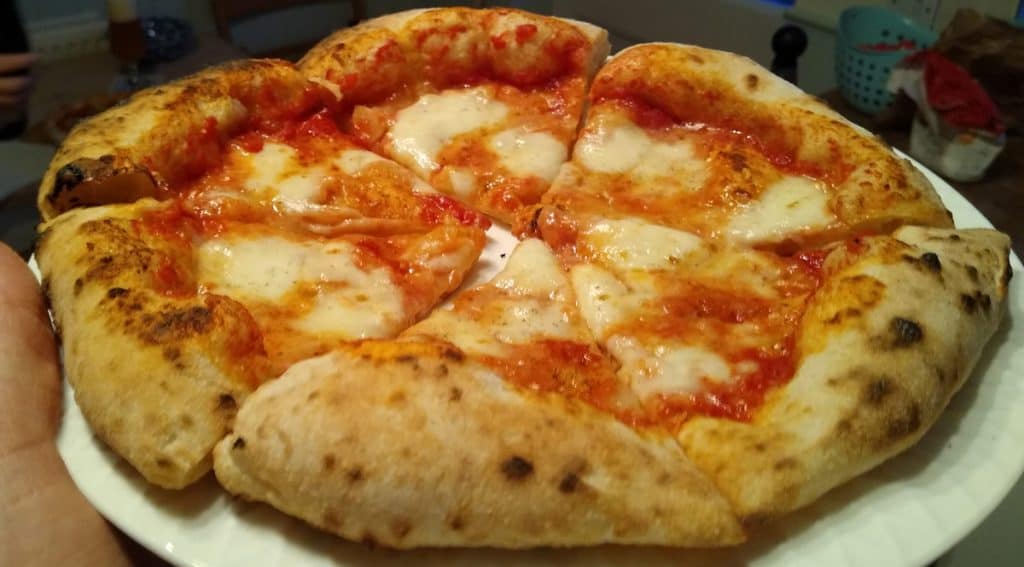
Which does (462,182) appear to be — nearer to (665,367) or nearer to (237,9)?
(665,367)

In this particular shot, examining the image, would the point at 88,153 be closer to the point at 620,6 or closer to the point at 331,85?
the point at 331,85

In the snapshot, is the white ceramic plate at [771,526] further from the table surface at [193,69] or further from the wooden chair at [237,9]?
the wooden chair at [237,9]

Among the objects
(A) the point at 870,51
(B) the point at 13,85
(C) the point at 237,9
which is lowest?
(C) the point at 237,9

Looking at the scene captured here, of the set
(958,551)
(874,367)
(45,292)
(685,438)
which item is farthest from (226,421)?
(958,551)

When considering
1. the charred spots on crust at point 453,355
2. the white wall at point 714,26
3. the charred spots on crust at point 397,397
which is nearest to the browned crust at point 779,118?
the charred spots on crust at point 453,355

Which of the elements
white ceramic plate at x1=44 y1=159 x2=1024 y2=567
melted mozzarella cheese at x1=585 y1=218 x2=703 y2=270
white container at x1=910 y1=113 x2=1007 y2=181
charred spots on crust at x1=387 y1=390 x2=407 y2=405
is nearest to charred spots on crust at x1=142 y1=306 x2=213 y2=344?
white ceramic plate at x1=44 y1=159 x2=1024 y2=567

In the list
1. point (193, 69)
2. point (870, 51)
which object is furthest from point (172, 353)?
point (193, 69)

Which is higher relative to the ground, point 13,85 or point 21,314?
point 21,314
